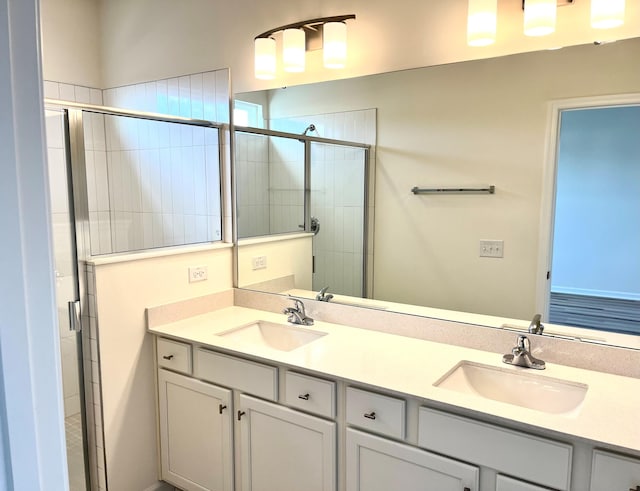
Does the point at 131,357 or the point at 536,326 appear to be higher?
the point at 536,326

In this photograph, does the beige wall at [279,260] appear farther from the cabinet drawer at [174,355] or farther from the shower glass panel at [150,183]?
the cabinet drawer at [174,355]

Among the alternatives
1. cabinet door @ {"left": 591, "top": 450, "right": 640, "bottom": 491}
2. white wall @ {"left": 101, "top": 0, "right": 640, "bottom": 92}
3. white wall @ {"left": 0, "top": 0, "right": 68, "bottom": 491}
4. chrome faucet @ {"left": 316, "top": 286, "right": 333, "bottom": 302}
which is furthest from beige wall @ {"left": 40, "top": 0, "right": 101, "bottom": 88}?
cabinet door @ {"left": 591, "top": 450, "right": 640, "bottom": 491}

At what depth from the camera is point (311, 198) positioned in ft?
8.50

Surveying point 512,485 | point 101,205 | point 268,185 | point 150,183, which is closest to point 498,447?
point 512,485

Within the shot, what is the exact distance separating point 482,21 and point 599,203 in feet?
4.72

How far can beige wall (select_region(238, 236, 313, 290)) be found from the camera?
2622 millimetres

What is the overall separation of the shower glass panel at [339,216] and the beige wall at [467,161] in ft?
0.35

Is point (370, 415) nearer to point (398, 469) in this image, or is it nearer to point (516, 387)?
point (398, 469)

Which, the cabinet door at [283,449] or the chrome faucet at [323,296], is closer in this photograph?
the cabinet door at [283,449]

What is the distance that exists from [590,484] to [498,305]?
810mm

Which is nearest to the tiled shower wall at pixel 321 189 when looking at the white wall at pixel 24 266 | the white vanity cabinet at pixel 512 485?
the white vanity cabinet at pixel 512 485

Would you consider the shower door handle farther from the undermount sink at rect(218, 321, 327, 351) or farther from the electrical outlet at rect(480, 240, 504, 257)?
the electrical outlet at rect(480, 240, 504, 257)

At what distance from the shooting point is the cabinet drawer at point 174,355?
2270mm

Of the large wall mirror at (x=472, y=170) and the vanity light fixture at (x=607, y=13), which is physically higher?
the vanity light fixture at (x=607, y=13)
